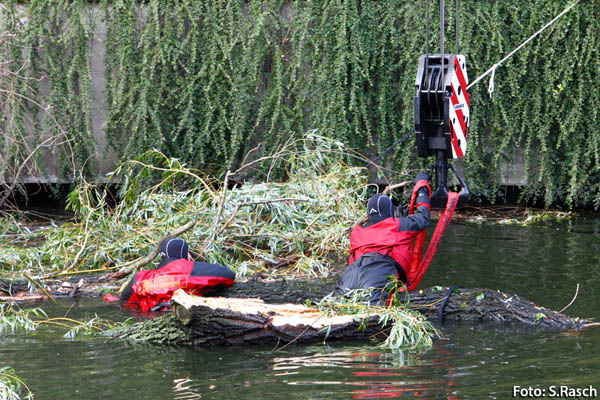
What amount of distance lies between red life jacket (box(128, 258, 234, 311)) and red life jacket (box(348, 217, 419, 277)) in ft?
3.84

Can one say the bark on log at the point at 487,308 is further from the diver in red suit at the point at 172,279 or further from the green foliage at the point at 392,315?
the diver in red suit at the point at 172,279

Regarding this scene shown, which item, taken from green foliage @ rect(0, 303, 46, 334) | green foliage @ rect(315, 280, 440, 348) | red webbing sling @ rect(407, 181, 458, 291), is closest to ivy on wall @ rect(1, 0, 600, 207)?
red webbing sling @ rect(407, 181, 458, 291)

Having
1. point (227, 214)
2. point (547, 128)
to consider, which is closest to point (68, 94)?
point (227, 214)

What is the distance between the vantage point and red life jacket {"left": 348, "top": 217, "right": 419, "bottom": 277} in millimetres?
6672

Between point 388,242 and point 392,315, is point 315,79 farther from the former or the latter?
point 392,315

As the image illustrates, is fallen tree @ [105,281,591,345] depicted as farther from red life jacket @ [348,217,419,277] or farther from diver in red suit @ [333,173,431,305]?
red life jacket @ [348,217,419,277]

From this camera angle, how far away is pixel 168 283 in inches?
272

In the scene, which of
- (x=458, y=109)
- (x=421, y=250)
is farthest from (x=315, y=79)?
(x=421, y=250)

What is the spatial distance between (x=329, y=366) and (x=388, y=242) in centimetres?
175

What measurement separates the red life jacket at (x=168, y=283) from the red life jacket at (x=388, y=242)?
1.17 meters

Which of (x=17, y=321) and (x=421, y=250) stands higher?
(x=421, y=250)

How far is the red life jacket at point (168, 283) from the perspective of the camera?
6762 mm

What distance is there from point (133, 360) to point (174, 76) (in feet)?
23.5

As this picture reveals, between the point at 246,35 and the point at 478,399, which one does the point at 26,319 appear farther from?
the point at 246,35
